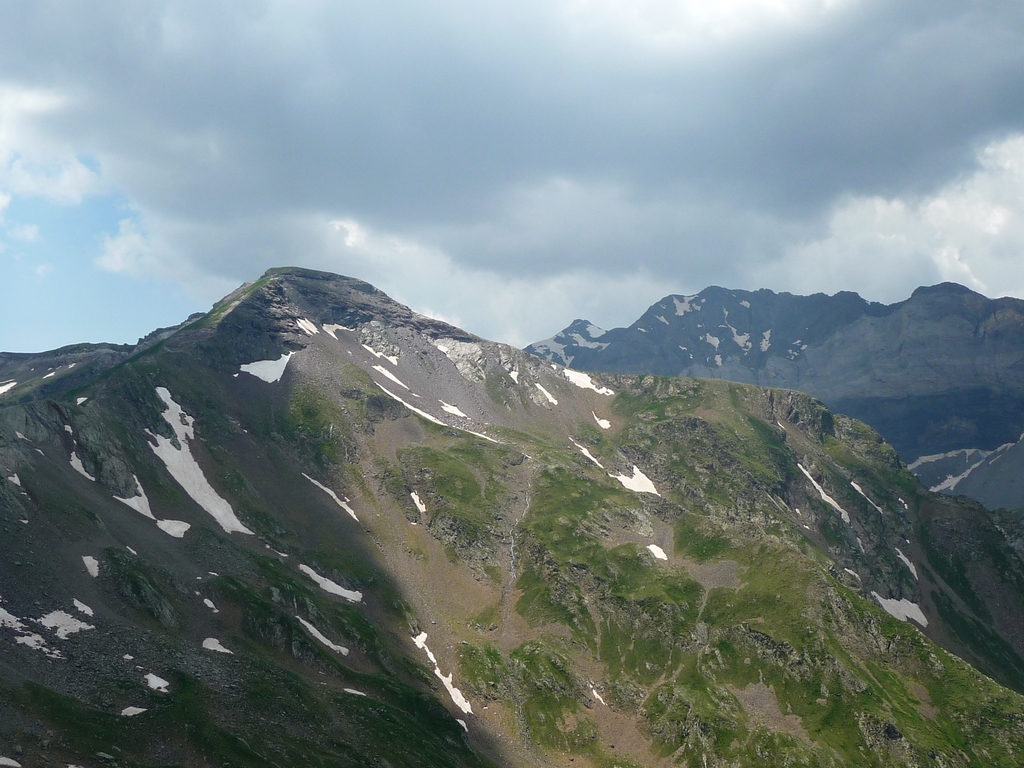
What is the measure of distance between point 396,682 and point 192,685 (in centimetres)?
4765

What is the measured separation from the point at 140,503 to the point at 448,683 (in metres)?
79.8

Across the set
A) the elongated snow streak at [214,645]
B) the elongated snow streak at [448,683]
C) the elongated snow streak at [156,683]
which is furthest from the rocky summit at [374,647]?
the elongated snow streak at [448,683]

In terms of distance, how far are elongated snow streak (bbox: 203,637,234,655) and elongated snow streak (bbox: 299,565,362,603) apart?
161ft

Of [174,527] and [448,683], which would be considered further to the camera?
[174,527]

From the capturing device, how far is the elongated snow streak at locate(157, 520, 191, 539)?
150 meters

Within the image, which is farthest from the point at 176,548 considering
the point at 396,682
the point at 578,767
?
the point at 578,767

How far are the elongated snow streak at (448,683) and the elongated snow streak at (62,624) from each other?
73836 millimetres

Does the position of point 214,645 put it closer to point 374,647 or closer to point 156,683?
point 156,683

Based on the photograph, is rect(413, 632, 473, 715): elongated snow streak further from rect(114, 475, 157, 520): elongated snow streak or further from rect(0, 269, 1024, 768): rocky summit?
rect(114, 475, 157, 520): elongated snow streak

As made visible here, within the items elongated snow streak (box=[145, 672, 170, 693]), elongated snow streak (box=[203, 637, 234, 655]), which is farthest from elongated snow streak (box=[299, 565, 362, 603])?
elongated snow streak (box=[145, 672, 170, 693])

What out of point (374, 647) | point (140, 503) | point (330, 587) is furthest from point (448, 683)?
point (140, 503)

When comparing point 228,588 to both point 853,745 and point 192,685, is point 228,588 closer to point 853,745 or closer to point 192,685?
point 192,685

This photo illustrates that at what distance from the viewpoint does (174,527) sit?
153625 mm

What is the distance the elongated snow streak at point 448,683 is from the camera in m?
146
